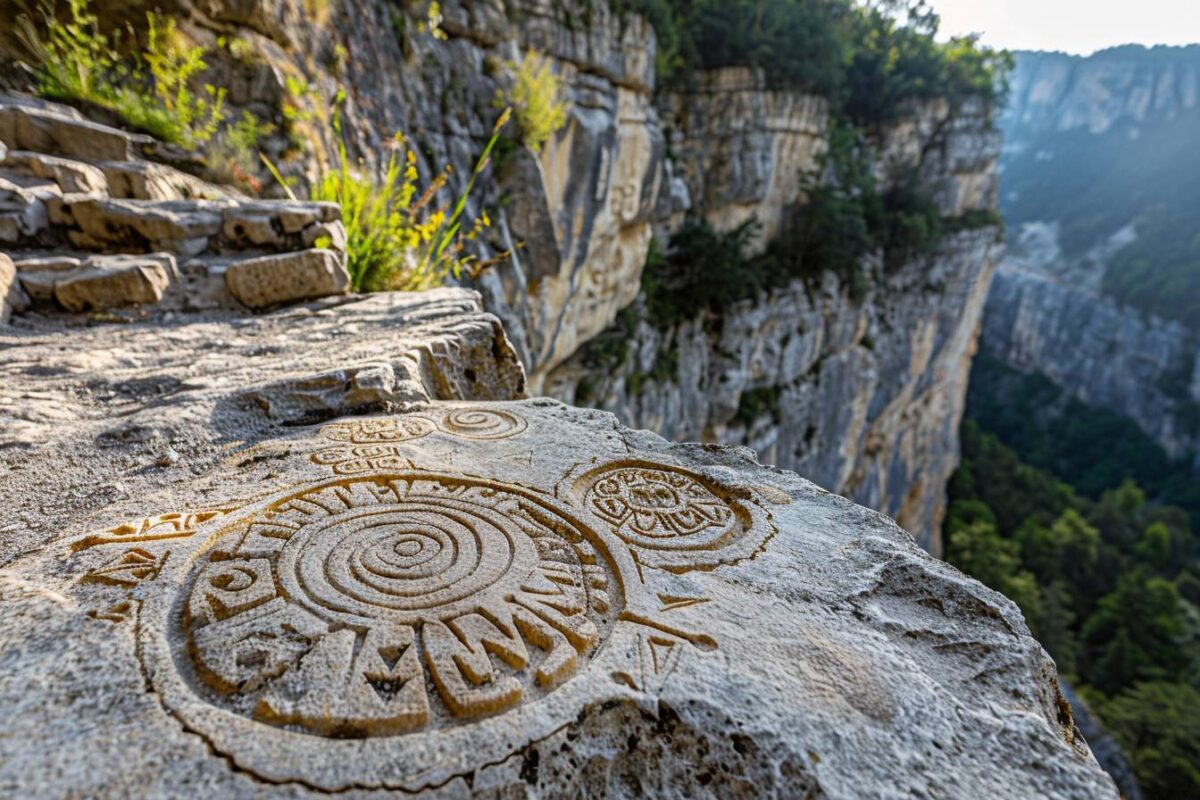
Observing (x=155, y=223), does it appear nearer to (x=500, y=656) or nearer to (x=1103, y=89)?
(x=500, y=656)

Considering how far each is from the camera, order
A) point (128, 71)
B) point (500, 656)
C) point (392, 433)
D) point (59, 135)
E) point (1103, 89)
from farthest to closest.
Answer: point (1103, 89), point (128, 71), point (59, 135), point (392, 433), point (500, 656)

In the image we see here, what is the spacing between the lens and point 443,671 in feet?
3.72

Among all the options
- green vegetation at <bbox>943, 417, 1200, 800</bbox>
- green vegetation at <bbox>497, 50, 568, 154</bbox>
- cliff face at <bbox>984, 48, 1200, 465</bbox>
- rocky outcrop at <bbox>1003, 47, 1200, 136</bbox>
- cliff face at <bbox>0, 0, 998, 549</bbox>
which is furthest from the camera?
rocky outcrop at <bbox>1003, 47, 1200, 136</bbox>

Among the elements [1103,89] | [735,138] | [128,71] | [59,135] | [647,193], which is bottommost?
[647,193]

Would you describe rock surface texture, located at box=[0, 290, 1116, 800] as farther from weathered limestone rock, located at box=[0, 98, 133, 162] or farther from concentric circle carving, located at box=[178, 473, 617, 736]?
weathered limestone rock, located at box=[0, 98, 133, 162]

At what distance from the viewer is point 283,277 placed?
3.27 meters

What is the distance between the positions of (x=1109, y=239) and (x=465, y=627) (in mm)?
58141

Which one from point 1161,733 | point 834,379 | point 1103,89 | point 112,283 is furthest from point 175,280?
point 1103,89

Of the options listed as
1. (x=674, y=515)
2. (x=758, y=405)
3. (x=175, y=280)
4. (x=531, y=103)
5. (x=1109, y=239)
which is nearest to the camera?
(x=674, y=515)

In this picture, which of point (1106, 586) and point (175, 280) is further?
point (1106, 586)

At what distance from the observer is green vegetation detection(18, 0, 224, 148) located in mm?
3387

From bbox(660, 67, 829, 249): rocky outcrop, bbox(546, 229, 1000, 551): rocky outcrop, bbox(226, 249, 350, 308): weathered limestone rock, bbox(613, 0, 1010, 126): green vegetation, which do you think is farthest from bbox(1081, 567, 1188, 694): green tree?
bbox(226, 249, 350, 308): weathered limestone rock

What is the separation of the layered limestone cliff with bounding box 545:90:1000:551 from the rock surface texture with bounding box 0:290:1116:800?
23.9 ft

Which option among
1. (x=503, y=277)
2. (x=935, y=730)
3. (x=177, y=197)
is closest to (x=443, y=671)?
(x=935, y=730)
